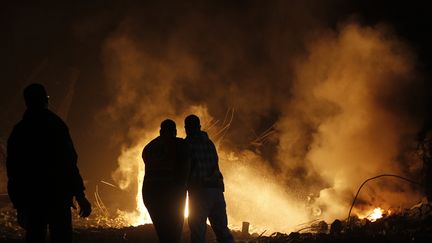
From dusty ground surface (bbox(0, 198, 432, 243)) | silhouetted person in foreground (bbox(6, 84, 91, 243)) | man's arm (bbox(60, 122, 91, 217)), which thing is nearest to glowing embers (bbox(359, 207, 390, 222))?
dusty ground surface (bbox(0, 198, 432, 243))

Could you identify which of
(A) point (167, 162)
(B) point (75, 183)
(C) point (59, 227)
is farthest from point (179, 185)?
(C) point (59, 227)

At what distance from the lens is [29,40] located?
2308cm

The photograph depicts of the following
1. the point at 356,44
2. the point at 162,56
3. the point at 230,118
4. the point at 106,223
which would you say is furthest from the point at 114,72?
the point at 356,44

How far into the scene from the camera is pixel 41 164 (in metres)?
4.36

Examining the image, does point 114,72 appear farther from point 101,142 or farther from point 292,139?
point 292,139

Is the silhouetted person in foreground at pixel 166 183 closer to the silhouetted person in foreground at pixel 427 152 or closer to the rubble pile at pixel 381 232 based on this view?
the rubble pile at pixel 381 232

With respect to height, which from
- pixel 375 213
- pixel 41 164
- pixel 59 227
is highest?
pixel 375 213

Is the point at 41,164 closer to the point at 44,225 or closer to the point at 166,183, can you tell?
the point at 44,225

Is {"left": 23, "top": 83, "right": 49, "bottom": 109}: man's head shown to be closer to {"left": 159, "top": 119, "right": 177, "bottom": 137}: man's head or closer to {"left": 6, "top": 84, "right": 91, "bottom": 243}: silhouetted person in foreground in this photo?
{"left": 6, "top": 84, "right": 91, "bottom": 243}: silhouetted person in foreground

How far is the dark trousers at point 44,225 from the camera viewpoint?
4.23 meters

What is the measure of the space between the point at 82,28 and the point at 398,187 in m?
15.4

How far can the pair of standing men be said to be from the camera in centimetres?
584

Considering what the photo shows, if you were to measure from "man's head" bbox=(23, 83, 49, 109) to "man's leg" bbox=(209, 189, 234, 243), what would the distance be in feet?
9.17

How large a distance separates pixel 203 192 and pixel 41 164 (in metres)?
2.62
